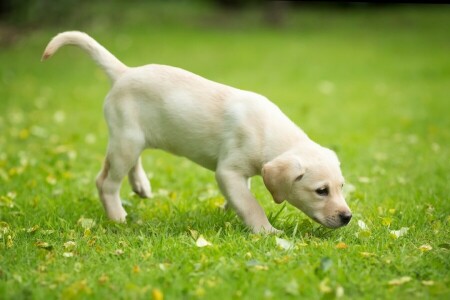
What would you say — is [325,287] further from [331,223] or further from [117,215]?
[117,215]

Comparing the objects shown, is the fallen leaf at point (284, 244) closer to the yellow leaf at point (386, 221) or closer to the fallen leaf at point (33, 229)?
the yellow leaf at point (386, 221)

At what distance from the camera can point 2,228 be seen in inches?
157

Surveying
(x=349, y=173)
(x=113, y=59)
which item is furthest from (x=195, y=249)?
(x=349, y=173)

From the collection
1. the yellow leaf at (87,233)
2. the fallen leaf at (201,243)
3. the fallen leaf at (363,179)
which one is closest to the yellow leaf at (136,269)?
the fallen leaf at (201,243)

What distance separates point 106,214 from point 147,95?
36.6 inches

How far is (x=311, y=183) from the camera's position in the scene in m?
3.69

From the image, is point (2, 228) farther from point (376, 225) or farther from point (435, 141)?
point (435, 141)

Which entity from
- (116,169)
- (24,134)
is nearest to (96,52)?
(116,169)

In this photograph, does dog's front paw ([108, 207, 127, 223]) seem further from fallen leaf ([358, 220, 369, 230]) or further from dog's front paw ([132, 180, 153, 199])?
fallen leaf ([358, 220, 369, 230])

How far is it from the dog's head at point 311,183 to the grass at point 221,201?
0.18 meters

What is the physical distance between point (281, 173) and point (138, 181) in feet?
4.78

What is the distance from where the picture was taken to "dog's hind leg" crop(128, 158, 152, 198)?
465cm

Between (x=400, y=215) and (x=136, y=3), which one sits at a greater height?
(x=400, y=215)

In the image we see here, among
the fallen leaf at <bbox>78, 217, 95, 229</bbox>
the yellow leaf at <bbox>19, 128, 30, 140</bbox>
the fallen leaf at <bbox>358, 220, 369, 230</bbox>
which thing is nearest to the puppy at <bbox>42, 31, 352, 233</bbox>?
the fallen leaf at <bbox>78, 217, 95, 229</bbox>
